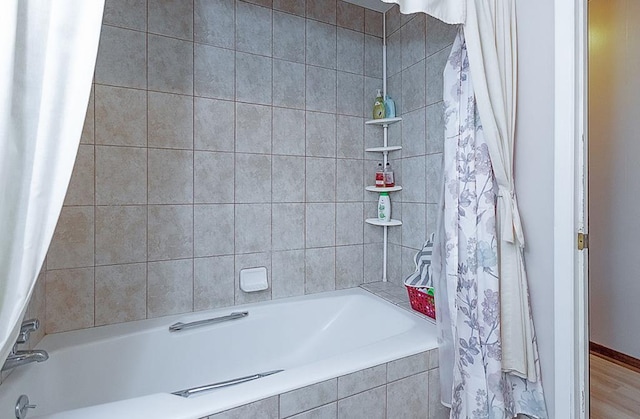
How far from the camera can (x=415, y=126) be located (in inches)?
78.0

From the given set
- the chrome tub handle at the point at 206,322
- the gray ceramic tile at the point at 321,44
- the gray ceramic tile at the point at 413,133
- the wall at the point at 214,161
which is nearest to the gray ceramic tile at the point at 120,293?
the wall at the point at 214,161

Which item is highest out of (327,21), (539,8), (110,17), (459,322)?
(327,21)

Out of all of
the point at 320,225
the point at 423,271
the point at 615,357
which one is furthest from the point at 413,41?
the point at 615,357

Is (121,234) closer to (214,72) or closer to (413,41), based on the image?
(214,72)

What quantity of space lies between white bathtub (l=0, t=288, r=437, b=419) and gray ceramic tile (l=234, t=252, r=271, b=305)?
0.05 metres

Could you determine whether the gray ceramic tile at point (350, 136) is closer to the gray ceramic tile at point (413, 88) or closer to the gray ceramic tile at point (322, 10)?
the gray ceramic tile at point (413, 88)

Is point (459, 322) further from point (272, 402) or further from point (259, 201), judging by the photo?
point (259, 201)

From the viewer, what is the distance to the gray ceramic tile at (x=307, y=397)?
1.06m

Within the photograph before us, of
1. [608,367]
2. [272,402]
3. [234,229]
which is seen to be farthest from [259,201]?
[608,367]

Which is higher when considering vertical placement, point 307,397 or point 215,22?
point 215,22

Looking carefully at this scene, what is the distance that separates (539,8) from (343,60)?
3.57ft

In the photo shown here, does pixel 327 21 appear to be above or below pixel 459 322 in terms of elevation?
above

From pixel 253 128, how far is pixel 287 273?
2.73 feet

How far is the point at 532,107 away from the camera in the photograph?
1.24 m
